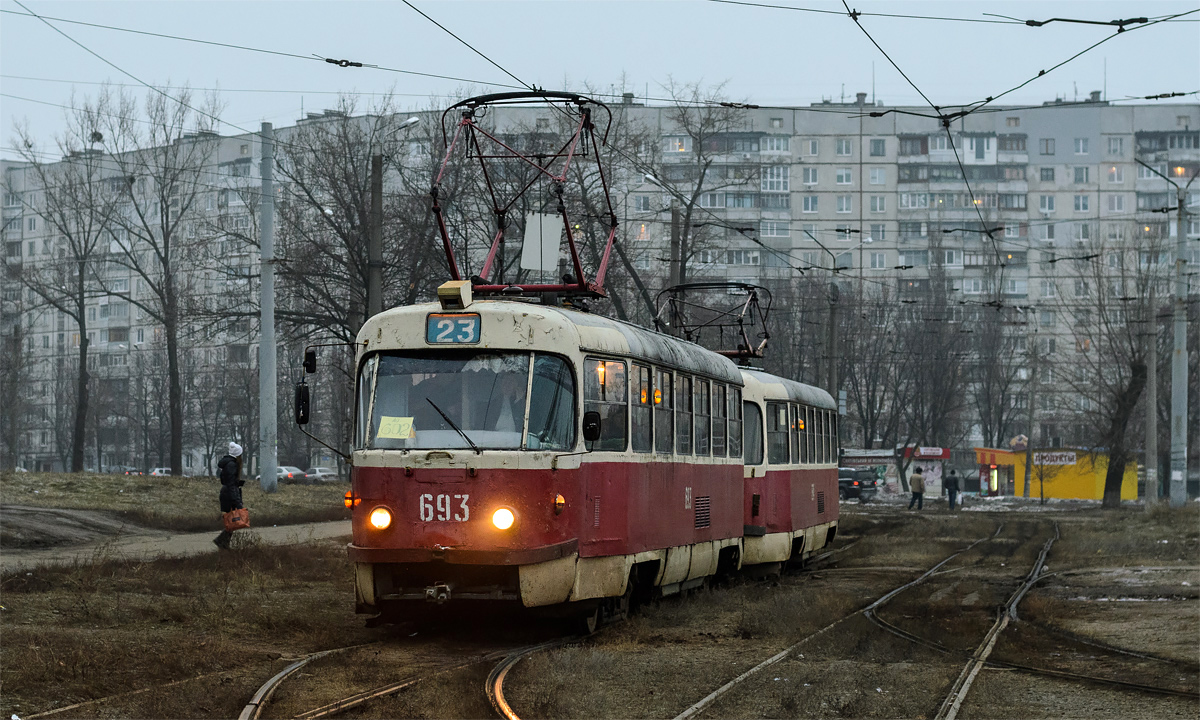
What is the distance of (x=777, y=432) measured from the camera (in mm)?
19031

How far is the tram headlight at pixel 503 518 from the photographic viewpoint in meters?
10.4

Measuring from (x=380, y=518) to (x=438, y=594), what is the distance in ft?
2.37

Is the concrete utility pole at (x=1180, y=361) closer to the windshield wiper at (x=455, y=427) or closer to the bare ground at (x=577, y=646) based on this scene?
the bare ground at (x=577, y=646)

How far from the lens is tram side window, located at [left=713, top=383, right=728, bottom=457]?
15.5m

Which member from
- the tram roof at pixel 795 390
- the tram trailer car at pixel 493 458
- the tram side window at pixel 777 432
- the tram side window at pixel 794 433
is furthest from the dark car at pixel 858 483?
the tram trailer car at pixel 493 458

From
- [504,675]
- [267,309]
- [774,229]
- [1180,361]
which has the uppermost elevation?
[774,229]

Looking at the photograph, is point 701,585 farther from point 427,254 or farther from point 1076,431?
point 1076,431

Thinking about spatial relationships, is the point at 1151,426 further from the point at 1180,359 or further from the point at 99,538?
the point at 99,538

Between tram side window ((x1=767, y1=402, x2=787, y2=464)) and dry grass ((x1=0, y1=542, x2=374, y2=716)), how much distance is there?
→ 569cm

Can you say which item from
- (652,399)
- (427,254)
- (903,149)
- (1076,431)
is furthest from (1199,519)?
(903,149)

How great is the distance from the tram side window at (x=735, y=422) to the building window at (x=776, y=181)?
265 feet

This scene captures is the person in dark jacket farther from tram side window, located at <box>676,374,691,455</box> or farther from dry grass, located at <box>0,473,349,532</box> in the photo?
dry grass, located at <box>0,473,349,532</box>

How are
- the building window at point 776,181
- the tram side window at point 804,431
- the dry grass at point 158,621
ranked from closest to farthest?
the dry grass at point 158,621 < the tram side window at point 804,431 < the building window at point 776,181

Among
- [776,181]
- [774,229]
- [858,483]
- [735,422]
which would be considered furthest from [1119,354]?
[776,181]
